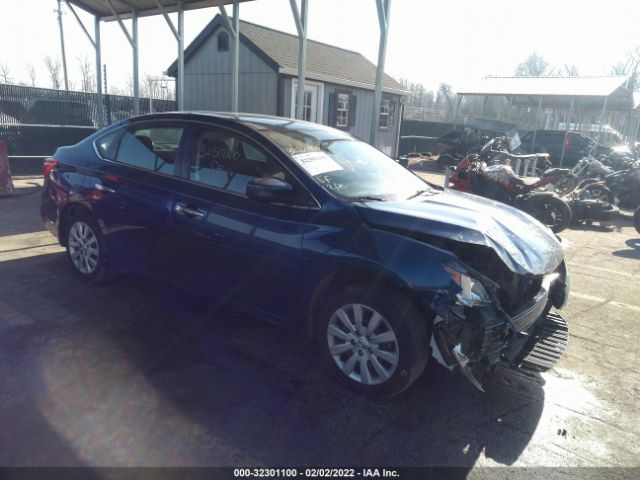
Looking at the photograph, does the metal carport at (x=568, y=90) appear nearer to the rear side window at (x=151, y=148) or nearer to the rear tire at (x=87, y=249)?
the rear side window at (x=151, y=148)

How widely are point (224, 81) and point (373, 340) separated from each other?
46.3ft

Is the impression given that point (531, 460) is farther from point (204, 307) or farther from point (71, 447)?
point (204, 307)

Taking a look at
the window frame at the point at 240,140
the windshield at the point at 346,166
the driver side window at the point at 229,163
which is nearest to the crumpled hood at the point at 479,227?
the windshield at the point at 346,166

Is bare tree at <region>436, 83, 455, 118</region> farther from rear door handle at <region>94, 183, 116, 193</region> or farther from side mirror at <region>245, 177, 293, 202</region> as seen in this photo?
side mirror at <region>245, 177, 293, 202</region>

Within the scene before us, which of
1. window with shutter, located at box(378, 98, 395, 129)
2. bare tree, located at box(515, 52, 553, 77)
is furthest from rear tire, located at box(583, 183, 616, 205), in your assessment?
bare tree, located at box(515, 52, 553, 77)

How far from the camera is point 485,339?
2672 mm

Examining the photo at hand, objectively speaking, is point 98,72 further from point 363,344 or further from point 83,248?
point 363,344

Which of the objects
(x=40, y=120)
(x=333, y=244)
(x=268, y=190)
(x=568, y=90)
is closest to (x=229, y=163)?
(x=268, y=190)

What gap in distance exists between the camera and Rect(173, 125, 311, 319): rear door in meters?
3.25

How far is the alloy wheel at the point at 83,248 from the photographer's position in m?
4.53

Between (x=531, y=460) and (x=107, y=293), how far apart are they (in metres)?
3.81

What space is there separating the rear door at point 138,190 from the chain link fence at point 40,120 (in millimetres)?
8233

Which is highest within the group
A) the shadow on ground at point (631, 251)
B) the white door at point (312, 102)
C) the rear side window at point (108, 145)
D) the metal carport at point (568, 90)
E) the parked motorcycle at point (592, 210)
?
the metal carport at point (568, 90)

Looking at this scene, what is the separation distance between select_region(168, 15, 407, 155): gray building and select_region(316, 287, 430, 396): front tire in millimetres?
11450
